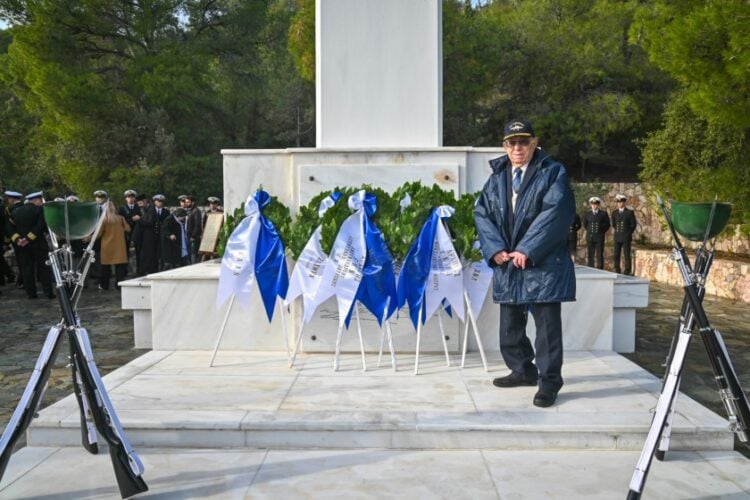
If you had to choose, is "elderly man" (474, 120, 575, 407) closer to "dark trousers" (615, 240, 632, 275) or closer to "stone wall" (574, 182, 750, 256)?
"dark trousers" (615, 240, 632, 275)

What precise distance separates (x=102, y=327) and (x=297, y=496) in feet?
20.0

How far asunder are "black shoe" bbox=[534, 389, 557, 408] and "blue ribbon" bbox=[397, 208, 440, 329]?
1.19 metres

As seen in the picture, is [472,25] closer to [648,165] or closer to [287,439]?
[648,165]

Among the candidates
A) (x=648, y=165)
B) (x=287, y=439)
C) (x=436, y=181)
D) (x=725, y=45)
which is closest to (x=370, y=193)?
(x=436, y=181)

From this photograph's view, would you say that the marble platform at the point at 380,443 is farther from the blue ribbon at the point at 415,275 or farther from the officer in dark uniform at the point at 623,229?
the officer in dark uniform at the point at 623,229

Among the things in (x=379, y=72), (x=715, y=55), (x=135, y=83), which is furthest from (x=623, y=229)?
(x=135, y=83)

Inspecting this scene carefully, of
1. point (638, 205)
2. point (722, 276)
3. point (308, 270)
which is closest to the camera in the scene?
point (308, 270)

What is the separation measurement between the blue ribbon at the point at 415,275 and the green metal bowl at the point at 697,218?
2229 mm

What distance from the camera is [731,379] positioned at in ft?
10.8

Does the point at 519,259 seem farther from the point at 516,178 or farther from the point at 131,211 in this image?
the point at 131,211

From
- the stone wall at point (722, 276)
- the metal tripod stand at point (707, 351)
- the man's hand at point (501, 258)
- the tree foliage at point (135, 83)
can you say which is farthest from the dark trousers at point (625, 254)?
the tree foliage at point (135, 83)

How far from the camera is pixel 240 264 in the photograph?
5598mm

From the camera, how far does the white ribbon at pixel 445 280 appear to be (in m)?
5.35

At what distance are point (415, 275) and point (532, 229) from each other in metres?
1.16
